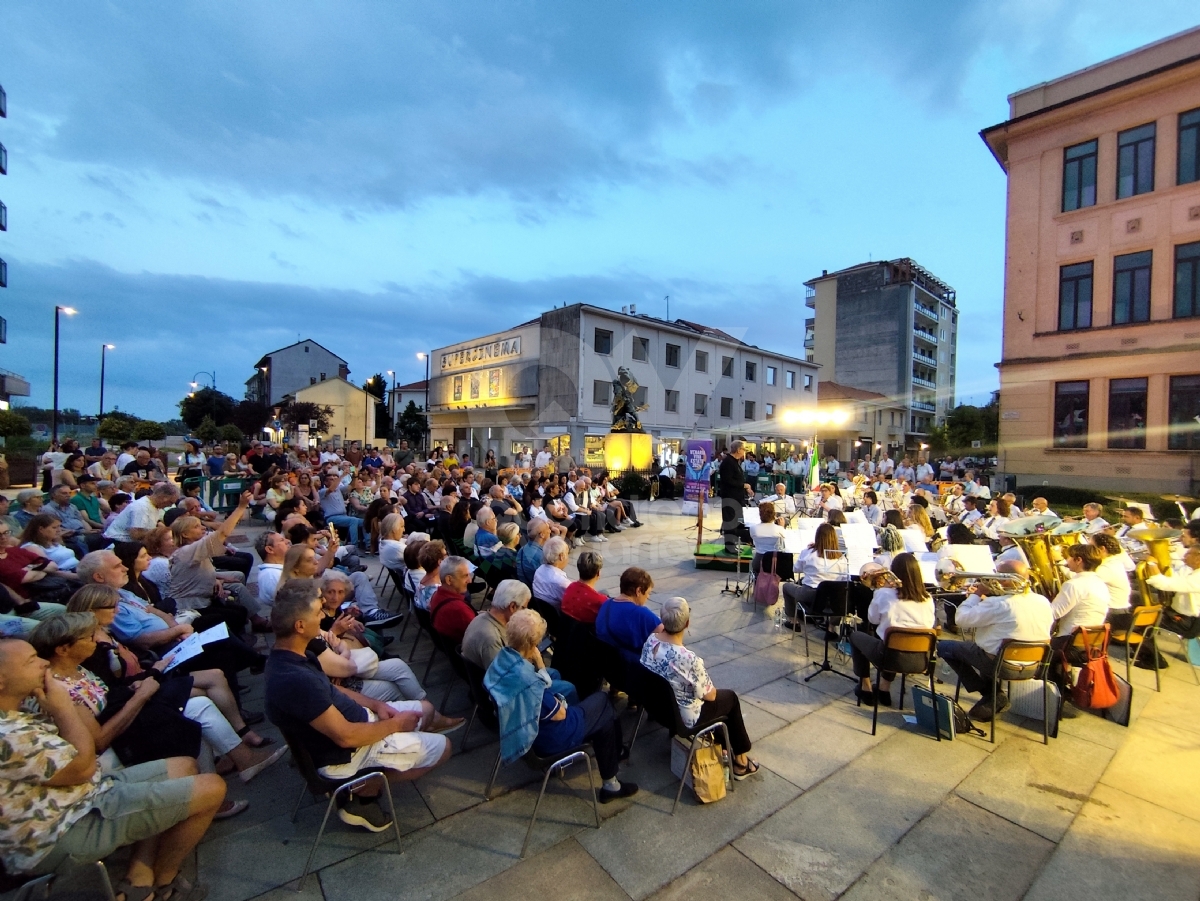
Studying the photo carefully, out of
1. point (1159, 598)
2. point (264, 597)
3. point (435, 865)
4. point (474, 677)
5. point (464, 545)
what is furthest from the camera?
point (464, 545)

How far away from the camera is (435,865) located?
2686 millimetres

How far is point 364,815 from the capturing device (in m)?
2.86

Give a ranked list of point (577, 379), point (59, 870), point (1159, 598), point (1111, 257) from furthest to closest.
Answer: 1. point (577, 379)
2. point (1111, 257)
3. point (1159, 598)
4. point (59, 870)

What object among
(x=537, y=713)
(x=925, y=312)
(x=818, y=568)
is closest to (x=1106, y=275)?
(x=818, y=568)

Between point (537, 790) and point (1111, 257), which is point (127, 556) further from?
point (1111, 257)

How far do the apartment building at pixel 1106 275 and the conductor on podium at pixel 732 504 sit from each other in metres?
13.2

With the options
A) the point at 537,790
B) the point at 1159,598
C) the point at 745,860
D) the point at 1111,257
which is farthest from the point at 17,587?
the point at 1111,257

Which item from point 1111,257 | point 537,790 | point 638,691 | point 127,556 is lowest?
point 537,790

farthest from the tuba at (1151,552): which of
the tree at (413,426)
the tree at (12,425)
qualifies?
the tree at (413,426)

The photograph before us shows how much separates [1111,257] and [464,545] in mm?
21180

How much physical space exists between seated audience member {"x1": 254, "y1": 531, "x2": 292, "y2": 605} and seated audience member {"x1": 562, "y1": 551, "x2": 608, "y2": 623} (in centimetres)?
239

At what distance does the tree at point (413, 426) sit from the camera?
46.3 meters

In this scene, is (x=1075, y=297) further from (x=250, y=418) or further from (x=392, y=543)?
(x=250, y=418)

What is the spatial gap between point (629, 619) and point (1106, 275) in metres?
21.3
